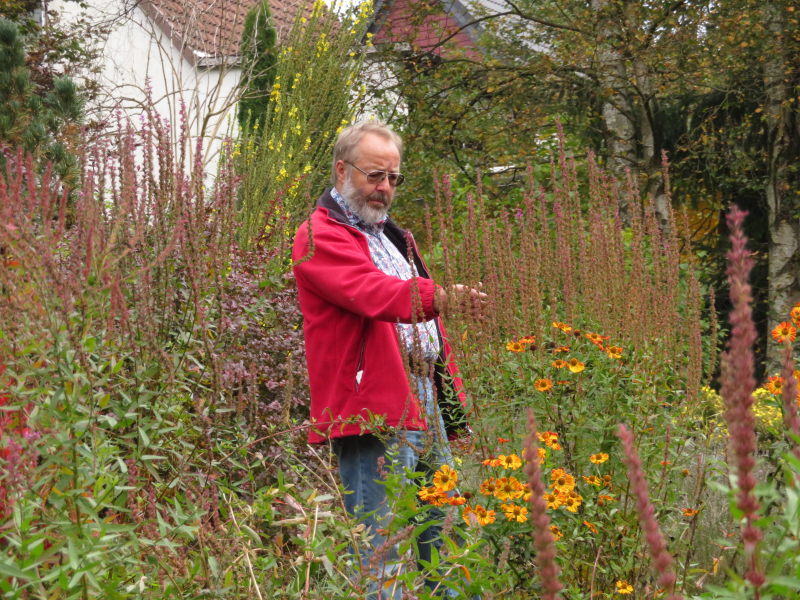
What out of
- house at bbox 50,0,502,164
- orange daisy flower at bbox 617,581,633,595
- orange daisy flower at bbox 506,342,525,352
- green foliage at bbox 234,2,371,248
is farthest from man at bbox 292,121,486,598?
house at bbox 50,0,502,164

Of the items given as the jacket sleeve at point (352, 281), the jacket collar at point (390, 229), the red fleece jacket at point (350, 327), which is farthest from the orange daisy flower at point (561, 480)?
the jacket collar at point (390, 229)

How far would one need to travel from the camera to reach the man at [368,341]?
2.91 m

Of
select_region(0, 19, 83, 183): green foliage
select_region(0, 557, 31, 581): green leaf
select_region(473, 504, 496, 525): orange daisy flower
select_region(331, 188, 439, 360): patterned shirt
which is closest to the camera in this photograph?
select_region(0, 557, 31, 581): green leaf

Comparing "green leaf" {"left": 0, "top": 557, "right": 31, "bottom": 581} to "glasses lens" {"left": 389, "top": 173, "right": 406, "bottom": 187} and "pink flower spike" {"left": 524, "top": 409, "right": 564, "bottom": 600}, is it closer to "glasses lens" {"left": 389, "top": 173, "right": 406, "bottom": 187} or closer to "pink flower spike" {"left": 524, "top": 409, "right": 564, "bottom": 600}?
"pink flower spike" {"left": 524, "top": 409, "right": 564, "bottom": 600}

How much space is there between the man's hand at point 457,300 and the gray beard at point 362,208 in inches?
20.4

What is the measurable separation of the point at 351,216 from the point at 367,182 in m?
0.14

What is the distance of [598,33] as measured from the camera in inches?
370

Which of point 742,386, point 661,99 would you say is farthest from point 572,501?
point 661,99

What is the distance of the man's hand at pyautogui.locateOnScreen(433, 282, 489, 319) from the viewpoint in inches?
114

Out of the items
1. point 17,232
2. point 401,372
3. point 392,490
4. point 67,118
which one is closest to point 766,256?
point 67,118

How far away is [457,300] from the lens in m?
2.88

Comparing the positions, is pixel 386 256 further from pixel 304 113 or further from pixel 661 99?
pixel 661 99

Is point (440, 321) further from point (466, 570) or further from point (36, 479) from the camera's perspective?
point (36, 479)

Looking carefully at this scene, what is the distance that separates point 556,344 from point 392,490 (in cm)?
100
